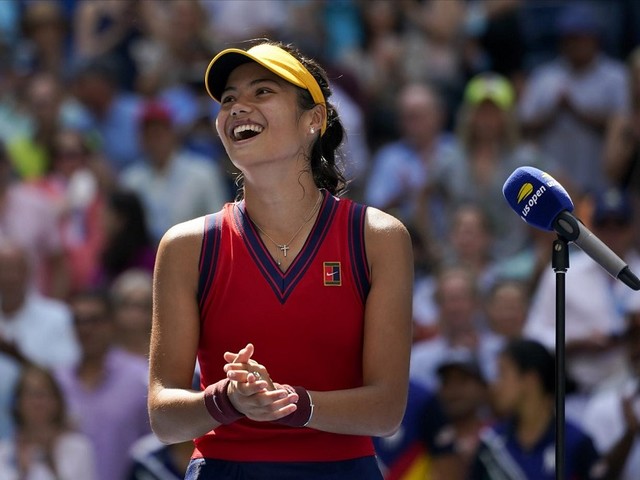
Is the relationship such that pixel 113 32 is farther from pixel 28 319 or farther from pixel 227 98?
pixel 227 98

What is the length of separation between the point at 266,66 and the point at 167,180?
5.47 meters

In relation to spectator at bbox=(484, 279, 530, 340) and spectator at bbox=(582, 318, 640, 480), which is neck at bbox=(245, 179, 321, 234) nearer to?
spectator at bbox=(582, 318, 640, 480)

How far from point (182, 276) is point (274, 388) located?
467 millimetres

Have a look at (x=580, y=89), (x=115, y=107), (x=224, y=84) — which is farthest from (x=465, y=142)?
(x=224, y=84)

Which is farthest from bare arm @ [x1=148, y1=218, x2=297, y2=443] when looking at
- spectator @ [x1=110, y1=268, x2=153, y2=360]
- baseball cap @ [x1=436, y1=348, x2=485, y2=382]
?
spectator @ [x1=110, y1=268, x2=153, y2=360]

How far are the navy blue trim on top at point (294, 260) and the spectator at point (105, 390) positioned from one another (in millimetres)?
3398

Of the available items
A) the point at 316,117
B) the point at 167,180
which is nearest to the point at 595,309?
the point at 167,180

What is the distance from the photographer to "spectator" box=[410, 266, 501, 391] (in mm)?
7352

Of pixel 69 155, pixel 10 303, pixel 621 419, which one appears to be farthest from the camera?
pixel 69 155

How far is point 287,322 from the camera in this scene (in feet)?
11.3

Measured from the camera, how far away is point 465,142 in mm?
8727

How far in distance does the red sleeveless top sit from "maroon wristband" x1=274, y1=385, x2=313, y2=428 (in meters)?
0.16

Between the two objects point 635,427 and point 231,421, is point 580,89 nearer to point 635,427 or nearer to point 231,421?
point 635,427

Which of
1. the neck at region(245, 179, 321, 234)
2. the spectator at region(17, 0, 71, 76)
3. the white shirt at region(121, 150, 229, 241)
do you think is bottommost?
the neck at region(245, 179, 321, 234)
